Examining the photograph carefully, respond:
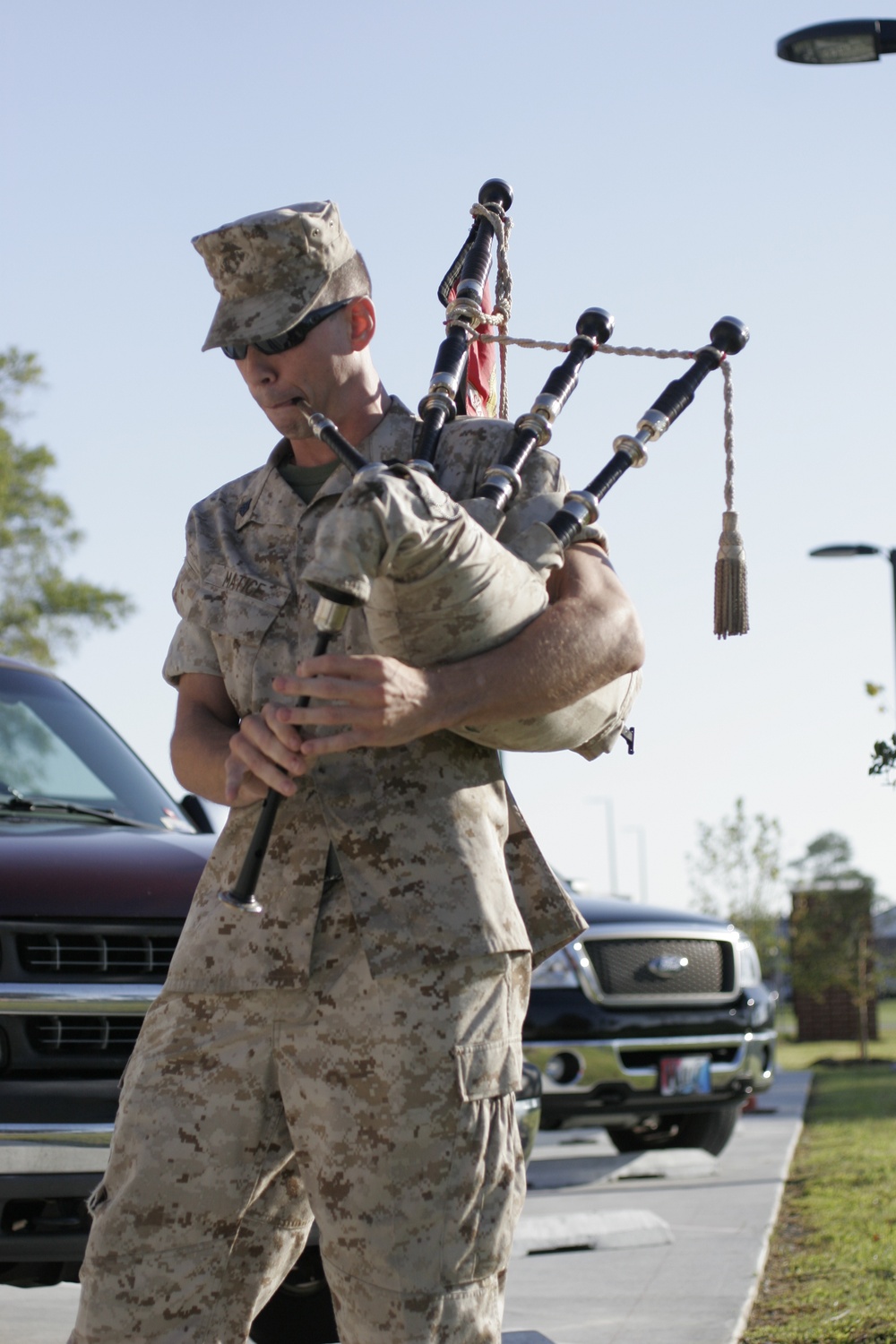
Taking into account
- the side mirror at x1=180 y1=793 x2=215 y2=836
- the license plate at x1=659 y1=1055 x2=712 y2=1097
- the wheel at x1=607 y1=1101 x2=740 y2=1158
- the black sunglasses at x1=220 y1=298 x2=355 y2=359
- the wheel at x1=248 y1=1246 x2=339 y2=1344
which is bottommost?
the wheel at x1=607 y1=1101 x2=740 y2=1158

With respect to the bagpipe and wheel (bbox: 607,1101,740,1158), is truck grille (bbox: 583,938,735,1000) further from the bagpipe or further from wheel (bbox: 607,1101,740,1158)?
the bagpipe

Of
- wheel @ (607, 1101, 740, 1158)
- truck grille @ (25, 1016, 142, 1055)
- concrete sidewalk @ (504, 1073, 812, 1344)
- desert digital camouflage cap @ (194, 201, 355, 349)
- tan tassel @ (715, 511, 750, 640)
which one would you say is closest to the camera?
desert digital camouflage cap @ (194, 201, 355, 349)

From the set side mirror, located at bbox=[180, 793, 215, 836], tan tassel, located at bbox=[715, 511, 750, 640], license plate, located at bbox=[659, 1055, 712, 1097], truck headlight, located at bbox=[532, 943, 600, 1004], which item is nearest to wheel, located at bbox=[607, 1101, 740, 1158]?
license plate, located at bbox=[659, 1055, 712, 1097]

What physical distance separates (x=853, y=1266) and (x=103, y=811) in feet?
9.94

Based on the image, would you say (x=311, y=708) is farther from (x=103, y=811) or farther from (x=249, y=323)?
(x=103, y=811)

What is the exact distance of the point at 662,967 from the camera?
902 centimetres

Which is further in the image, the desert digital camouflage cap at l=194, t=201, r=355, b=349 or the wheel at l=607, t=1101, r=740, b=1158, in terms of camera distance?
the wheel at l=607, t=1101, r=740, b=1158

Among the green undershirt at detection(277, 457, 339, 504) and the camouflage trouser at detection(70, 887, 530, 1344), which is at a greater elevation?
the green undershirt at detection(277, 457, 339, 504)

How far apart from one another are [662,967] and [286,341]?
21.9 ft

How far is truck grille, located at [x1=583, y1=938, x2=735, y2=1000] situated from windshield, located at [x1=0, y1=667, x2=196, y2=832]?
3748mm

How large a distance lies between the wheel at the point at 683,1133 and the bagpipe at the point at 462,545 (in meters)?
6.66

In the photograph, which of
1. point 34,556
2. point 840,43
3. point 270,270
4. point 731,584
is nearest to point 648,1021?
point 840,43

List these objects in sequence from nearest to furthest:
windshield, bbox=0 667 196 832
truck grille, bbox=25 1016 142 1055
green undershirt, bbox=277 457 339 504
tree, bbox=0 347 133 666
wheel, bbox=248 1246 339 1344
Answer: green undershirt, bbox=277 457 339 504 → truck grille, bbox=25 1016 142 1055 → wheel, bbox=248 1246 339 1344 → windshield, bbox=0 667 196 832 → tree, bbox=0 347 133 666

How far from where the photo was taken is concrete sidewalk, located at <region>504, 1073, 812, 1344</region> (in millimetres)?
5434
